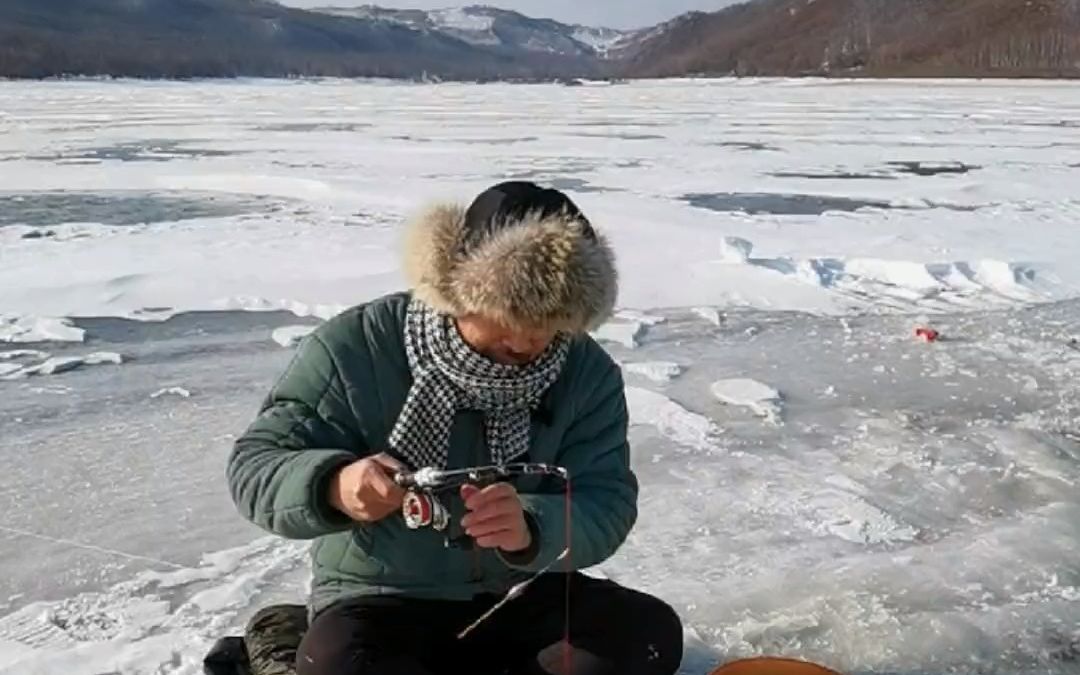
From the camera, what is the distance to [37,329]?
5359 millimetres

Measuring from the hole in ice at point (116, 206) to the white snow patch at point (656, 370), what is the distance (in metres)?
5.35

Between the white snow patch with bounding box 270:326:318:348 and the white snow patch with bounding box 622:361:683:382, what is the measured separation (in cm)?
138

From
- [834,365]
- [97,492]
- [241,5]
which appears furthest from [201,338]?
[241,5]

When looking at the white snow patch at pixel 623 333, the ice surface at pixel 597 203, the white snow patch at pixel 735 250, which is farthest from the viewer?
the white snow patch at pixel 735 250

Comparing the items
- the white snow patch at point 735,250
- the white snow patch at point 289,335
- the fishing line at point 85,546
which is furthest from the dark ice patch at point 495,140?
the fishing line at point 85,546

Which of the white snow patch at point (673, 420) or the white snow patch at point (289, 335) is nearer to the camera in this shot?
the white snow patch at point (673, 420)

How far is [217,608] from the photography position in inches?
106

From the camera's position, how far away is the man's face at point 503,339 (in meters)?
1.90

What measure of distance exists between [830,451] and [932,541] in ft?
2.44

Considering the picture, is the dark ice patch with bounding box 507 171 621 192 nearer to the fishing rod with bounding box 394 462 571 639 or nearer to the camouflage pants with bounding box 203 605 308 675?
the camouflage pants with bounding box 203 605 308 675

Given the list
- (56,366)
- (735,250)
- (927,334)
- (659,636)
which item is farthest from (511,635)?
(735,250)

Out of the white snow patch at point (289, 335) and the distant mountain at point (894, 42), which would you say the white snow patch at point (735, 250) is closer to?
the white snow patch at point (289, 335)

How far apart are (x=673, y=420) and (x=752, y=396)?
43 centimetres

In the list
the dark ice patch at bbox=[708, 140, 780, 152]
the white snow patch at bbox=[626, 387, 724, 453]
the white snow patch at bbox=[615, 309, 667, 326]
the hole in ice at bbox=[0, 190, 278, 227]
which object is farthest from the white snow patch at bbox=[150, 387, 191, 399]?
the dark ice patch at bbox=[708, 140, 780, 152]
